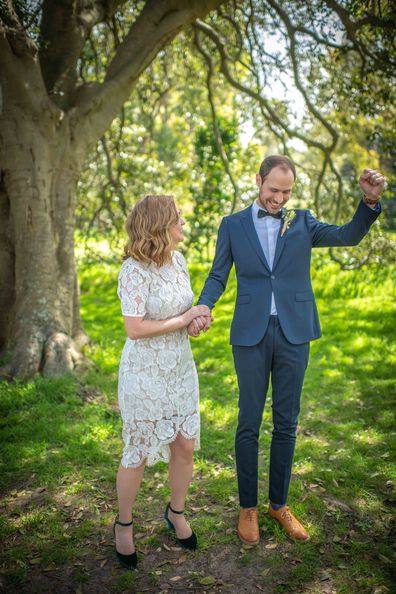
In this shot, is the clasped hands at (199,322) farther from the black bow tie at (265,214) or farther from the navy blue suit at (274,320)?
the black bow tie at (265,214)

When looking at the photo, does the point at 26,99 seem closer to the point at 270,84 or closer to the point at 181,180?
the point at 270,84

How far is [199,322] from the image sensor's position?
9.90 ft

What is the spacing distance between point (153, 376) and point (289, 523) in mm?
1454

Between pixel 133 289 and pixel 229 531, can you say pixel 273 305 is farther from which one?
pixel 229 531

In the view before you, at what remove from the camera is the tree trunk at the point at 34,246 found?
18.5 feet

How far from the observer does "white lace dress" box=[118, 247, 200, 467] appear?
2.99 m

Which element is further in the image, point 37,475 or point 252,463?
point 37,475

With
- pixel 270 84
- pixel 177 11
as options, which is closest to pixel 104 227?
pixel 270 84

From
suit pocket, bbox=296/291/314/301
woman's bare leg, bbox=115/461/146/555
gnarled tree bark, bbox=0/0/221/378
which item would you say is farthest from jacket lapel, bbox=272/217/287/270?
gnarled tree bark, bbox=0/0/221/378

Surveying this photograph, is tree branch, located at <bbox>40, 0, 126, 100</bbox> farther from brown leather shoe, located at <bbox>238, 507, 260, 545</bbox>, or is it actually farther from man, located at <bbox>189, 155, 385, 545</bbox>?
brown leather shoe, located at <bbox>238, 507, 260, 545</bbox>

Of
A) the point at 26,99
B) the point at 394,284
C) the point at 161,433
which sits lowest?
the point at 161,433

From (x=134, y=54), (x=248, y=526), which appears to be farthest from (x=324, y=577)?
(x=134, y=54)

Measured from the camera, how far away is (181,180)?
12.0 meters

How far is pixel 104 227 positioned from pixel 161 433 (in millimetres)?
7538
